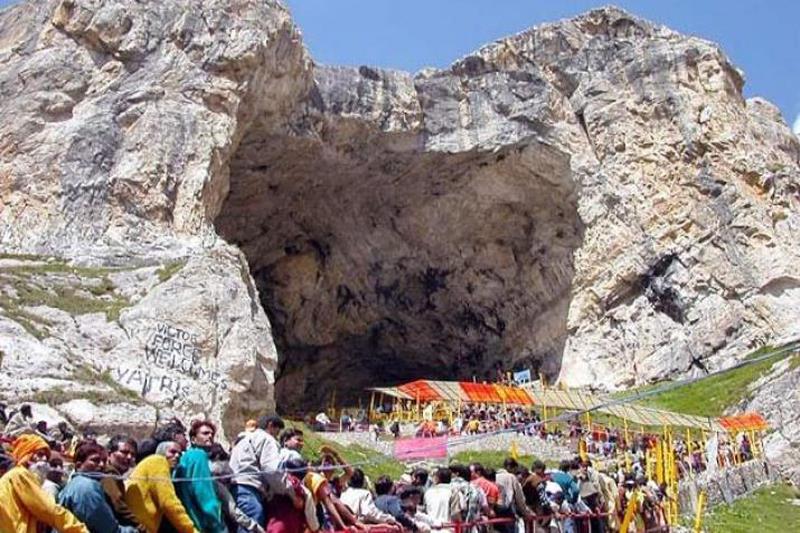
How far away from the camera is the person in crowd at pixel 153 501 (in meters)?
6.09

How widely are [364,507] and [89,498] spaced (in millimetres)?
2796

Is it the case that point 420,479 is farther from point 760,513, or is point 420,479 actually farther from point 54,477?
point 760,513

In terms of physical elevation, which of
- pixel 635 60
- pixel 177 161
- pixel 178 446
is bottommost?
pixel 178 446

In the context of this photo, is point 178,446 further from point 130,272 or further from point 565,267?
point 565,267

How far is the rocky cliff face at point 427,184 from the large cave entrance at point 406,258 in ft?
0.35

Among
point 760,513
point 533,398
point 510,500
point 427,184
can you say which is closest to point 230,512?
point 510,500

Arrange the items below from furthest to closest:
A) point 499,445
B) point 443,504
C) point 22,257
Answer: point 499,445 < point 22,257 < point 443,504

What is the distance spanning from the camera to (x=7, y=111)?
26828 mm

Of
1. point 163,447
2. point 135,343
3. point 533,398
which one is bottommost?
point 163,447

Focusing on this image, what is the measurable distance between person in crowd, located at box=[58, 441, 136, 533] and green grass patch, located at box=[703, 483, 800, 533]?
43.3 feet

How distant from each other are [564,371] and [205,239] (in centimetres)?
1871

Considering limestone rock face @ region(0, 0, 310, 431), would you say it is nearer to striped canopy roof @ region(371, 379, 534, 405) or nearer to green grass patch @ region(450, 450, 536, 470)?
green grass patch @ region(450, 450, 536, 470)

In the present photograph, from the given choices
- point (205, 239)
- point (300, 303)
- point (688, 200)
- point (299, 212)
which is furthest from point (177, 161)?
point (688, 200)

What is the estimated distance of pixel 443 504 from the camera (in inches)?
344
